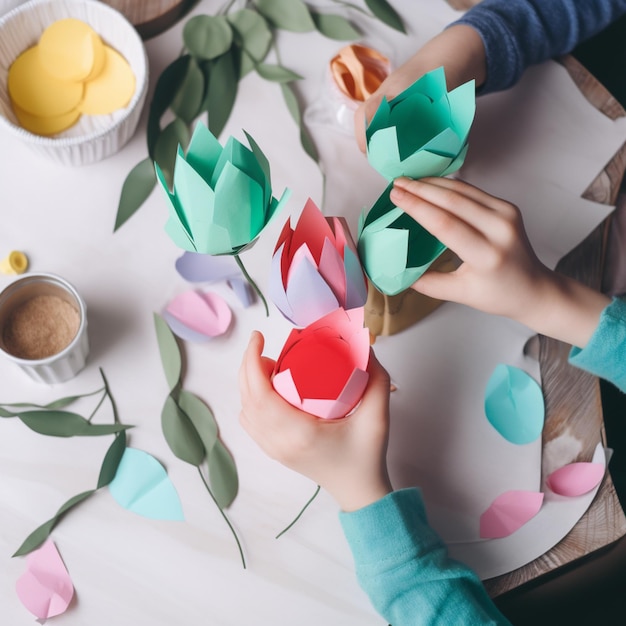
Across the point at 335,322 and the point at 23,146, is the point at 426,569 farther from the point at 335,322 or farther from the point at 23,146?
the point at 23,146

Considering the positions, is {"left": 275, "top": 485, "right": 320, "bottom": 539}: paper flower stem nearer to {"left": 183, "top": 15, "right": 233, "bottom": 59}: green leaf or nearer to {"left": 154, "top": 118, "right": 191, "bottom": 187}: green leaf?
{"left": 154, "top": 118, "right": 191, "bottom": 187}: green leaf

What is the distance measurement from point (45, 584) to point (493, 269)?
1.44 feet

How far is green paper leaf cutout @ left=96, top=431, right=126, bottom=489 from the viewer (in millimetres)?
567

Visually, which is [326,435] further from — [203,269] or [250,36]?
[250,36]

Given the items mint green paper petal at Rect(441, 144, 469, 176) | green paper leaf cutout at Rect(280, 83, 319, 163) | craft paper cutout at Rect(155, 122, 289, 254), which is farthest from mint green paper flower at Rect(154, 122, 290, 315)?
green paper leaf cutout at Rect(280, 83, 319, 163)

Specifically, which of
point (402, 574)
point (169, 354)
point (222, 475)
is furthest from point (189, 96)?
point (402, 574)

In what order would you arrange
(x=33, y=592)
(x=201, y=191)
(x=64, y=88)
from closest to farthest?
(x=201, y=191)
(x=33, y=592)
(x=64, y=88)

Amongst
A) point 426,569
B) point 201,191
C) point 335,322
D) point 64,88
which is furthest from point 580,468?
point 64,88

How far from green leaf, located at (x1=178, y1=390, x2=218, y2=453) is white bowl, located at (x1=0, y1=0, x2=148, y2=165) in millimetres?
240

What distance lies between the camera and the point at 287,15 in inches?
28.9

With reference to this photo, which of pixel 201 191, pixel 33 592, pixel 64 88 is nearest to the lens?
pixel 201 191

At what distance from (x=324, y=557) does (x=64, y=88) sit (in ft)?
1.64

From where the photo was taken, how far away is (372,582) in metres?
0.55

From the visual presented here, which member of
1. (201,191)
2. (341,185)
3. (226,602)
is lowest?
(226,602)
